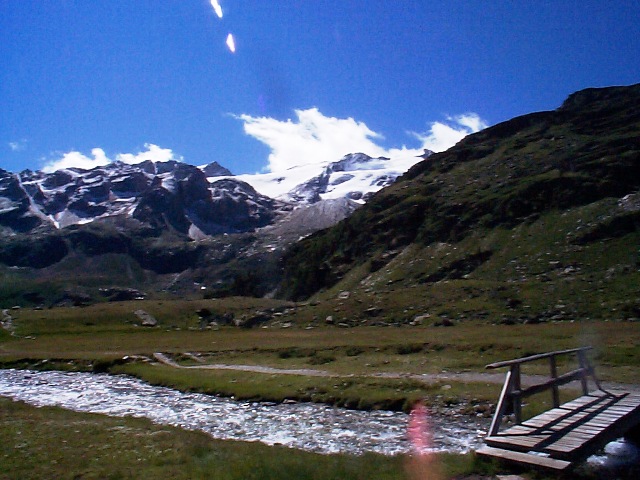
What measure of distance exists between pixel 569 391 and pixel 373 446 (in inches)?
604

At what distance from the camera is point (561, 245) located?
387ft

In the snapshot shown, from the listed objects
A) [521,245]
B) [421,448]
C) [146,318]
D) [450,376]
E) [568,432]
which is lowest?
[421,448]

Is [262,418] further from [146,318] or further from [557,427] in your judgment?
[146,318]

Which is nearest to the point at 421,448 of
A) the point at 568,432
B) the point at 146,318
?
the point at 568,432

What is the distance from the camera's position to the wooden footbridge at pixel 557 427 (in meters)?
16.3

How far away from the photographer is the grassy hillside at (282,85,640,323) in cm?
8650

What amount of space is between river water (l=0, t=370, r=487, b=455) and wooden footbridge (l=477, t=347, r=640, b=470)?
4.95m

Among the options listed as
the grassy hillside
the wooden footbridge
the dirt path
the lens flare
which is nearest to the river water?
the lens flare

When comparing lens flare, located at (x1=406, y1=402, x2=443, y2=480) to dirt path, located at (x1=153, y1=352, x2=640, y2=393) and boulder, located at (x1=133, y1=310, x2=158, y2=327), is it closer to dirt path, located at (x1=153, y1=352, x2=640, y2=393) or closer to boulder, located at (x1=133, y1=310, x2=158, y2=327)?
dirt path, located at (x1=153, y1=352, x2=640, y2=393)

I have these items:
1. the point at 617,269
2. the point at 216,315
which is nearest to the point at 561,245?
the point at 617,269

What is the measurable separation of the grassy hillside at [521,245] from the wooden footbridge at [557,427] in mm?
57931

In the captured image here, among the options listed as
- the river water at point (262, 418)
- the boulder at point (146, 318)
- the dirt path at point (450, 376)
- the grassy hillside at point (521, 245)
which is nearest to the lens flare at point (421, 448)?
the river water at point (262, 418)

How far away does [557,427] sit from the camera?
18734 mm

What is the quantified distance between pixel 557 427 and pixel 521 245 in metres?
118
